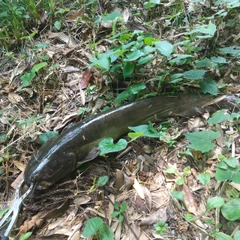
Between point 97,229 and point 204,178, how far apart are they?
0.86 meters

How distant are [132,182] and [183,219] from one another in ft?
1.68

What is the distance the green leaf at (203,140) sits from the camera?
2156 millimetres

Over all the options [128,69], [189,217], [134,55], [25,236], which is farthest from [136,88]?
[25,236]

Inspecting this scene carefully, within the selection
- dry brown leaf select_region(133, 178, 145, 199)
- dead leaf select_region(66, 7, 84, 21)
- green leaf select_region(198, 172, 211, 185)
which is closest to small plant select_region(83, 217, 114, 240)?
dry brown leaf select_region(133, 178, 145, 199)

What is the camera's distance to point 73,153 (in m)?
2.51

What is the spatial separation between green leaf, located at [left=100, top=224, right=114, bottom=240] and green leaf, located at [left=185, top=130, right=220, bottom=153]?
0.87 metres

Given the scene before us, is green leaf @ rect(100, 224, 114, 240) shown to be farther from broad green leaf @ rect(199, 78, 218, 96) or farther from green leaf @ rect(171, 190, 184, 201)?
broad green leaf @ rect(199, 78, 218, 96)

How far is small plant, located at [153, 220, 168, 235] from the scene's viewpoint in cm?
200

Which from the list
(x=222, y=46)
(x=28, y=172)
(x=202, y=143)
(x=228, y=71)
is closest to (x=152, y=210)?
(x=202, y=143)

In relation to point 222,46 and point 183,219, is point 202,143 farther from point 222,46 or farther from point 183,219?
point 222,46

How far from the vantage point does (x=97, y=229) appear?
194 cm

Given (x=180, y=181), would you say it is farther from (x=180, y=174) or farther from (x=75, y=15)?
(x=75, y=15)

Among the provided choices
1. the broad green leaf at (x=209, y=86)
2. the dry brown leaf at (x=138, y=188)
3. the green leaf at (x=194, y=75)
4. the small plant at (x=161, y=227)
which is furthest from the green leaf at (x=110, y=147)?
the broad green leaf at (x=209, y=86)

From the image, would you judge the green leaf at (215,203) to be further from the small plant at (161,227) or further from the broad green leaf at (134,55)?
the broad green leaf at (134,55)
